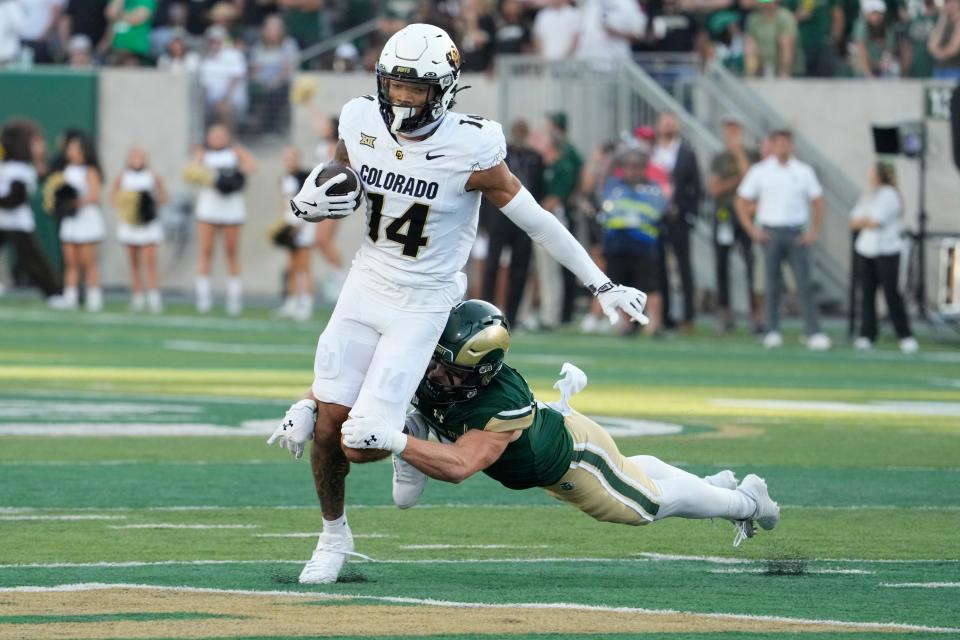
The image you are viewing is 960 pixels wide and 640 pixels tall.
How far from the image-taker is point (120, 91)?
2570cm

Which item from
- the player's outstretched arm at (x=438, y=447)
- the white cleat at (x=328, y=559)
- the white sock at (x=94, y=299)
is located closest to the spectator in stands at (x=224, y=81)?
the white sock at (x=94, y=299)

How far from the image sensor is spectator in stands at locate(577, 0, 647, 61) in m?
23.4

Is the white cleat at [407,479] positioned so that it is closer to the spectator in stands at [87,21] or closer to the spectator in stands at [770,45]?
the spectator in stands at [770,45]

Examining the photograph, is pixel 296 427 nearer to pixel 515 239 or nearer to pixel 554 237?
pixel 554 237

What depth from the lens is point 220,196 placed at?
22312 mm

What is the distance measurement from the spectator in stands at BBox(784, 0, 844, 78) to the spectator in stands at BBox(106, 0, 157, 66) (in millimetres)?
8162

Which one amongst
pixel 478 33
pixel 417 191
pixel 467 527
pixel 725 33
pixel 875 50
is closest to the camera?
pixel 417 191

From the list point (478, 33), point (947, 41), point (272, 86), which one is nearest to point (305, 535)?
point (947, 41)

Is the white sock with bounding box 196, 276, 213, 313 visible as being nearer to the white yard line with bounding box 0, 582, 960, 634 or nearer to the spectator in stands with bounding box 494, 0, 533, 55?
the spectator in stands with bounding box 494, 0, 533, 55

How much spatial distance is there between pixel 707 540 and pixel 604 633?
2285mm

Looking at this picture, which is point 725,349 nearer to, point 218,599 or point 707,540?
point 707,540

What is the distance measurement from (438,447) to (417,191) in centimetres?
91

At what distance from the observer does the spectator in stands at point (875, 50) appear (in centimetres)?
2311

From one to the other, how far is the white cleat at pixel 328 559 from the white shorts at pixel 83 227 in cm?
1546
